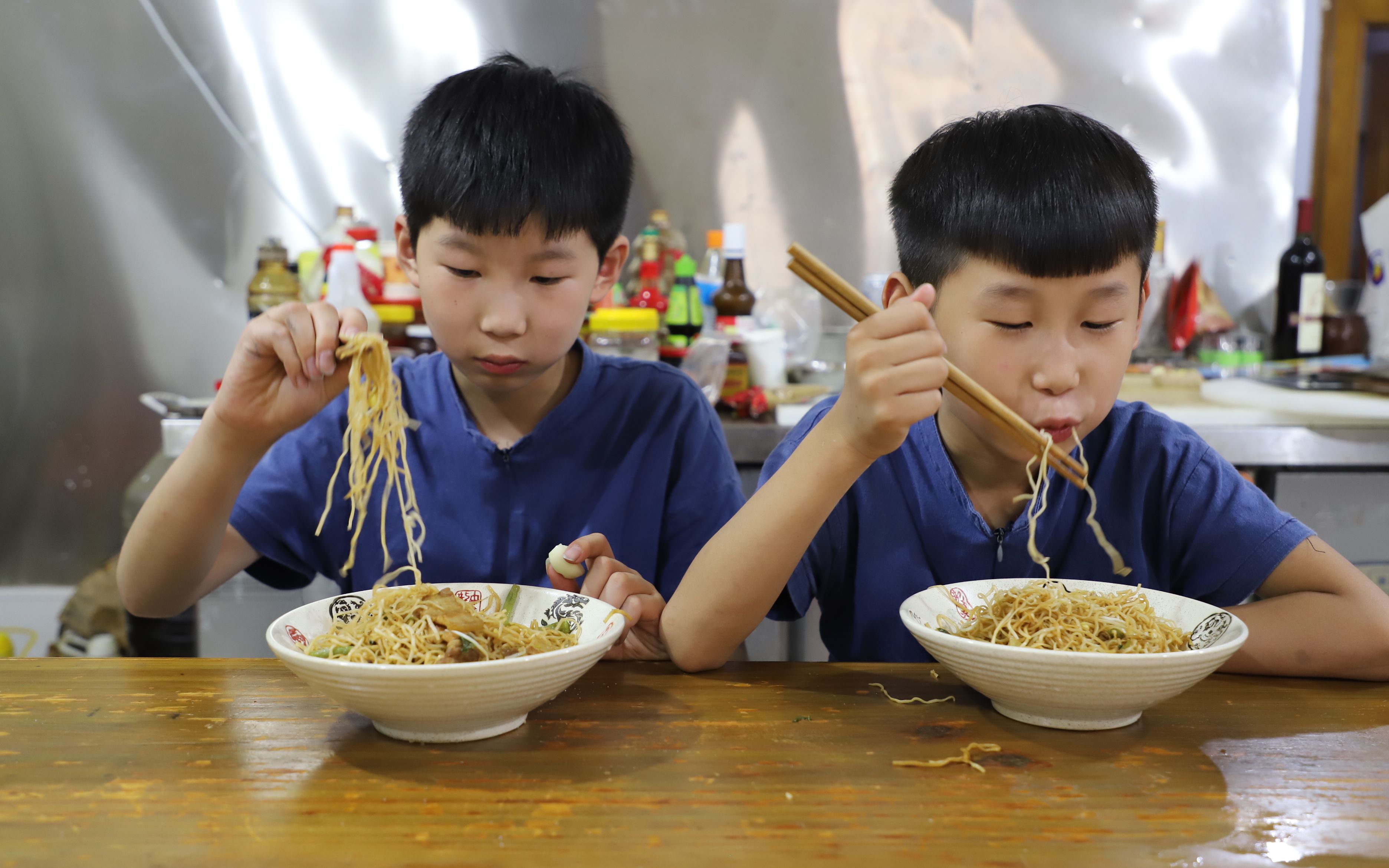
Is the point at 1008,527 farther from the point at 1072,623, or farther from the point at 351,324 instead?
the point at 351,324

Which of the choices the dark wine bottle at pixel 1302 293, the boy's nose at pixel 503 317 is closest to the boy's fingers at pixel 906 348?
the boy's nose at pixel 503 317

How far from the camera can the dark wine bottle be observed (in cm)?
351

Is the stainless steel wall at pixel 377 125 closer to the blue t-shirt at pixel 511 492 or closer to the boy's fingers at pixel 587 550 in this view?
the blue t-shirt at pixel 511 492

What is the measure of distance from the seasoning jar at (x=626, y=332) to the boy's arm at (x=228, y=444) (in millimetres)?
1252

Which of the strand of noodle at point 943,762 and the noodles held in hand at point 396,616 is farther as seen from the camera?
the noodles held in hand at point 396,616

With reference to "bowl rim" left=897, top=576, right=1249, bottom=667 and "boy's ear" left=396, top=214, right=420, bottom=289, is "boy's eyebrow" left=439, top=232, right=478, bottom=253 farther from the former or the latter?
"bowl rim" left=897, top=576, right=1249, bottom=667

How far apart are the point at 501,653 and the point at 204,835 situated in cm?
36

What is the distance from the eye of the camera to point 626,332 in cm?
273

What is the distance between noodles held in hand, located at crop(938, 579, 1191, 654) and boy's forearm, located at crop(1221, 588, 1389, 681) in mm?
135

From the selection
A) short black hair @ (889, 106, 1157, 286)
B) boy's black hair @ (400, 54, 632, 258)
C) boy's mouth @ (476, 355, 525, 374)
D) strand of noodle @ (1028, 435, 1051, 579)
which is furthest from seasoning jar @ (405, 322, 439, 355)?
strand of noodle @ (1028, 435, 1051, 579)

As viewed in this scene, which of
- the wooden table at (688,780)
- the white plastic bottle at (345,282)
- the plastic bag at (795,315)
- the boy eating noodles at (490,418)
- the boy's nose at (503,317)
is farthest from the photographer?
the plastic bag at (795,315)

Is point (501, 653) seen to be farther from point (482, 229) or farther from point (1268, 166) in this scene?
point (1268, 166)

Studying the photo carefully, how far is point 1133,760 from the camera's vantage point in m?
0.99

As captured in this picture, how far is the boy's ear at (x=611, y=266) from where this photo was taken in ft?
5.78
